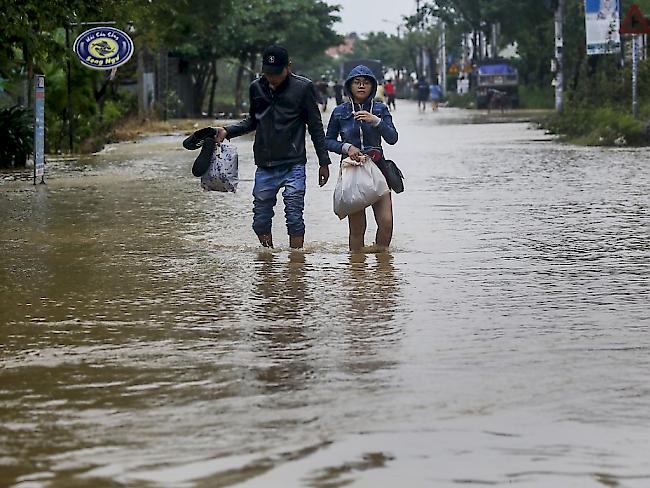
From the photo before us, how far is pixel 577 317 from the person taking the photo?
9.04 metres

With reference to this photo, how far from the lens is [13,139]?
25.6m

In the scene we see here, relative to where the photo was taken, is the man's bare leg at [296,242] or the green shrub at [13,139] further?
the green shrub at [13,139]

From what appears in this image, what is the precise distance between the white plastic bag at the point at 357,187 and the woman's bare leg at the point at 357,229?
0.23 metres

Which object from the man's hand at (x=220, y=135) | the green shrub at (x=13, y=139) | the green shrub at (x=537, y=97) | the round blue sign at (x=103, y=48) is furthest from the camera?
the green shrub at (x=537, y=97)

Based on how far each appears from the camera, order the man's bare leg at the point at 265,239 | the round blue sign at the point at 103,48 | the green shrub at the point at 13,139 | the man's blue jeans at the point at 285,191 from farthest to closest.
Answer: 1. the round blue sign at the point at 103,48
2. the green shrub at the point at 13,139
3. the man's bare leg at the point at 265,239
4. the man's blue jeans at the point at 285,191

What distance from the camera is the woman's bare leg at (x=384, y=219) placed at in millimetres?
12352

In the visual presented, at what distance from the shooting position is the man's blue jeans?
1241cm

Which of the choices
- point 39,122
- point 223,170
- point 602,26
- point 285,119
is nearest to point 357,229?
point 285,119

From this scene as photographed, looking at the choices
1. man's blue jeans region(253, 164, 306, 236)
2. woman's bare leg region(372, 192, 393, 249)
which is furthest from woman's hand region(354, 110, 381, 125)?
man's blue jeans region(253, 164, 306, 236)

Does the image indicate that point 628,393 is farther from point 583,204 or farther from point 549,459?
point 583,204

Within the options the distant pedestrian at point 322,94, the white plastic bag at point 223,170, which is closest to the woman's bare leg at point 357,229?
the white plastic bag at point 223,170

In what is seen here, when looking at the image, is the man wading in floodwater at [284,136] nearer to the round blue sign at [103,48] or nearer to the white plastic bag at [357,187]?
the white plastic bag at [357,187]

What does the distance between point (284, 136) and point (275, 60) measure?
66 cm

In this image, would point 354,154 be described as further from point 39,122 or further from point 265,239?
point 39,122
